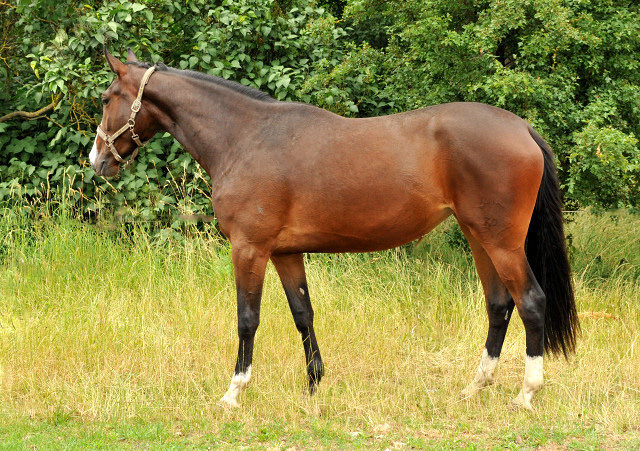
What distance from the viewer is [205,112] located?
483 centimetres

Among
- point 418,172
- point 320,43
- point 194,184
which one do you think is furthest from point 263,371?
point 320,43

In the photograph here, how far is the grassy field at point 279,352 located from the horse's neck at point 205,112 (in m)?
1.63

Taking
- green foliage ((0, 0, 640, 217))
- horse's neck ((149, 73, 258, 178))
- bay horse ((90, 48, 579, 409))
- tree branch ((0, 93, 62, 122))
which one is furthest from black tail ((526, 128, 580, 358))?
tree branch ((0, 93, 62, 122))

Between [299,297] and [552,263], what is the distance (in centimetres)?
180

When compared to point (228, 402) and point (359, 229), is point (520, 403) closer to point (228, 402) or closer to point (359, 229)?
point (359, 229)

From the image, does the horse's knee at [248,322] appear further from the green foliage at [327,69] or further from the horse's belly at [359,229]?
the green foliage at [327,69]

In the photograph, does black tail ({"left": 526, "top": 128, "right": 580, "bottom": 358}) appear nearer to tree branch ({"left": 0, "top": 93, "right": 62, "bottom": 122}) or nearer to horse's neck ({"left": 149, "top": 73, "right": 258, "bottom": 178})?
horse's neck ({"left": 149, "top": 73, "right": 258, "bottom": 178})

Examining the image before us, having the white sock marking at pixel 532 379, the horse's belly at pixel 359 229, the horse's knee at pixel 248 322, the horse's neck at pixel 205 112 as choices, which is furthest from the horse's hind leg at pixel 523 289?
the horse's neck at pixel 205 112

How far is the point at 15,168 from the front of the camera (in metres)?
7.92

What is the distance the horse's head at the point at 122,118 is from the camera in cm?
484

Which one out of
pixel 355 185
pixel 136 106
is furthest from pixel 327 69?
pixel 355 185

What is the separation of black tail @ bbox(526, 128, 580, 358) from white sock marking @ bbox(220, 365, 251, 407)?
2132mm

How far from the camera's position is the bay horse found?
14.4 feet

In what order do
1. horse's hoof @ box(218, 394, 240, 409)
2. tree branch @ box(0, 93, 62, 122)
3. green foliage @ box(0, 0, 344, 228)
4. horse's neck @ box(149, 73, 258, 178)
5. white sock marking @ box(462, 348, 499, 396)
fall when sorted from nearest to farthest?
horse's hoof @ box(218, 394, 240, 409), horse's neck @ box(149, 73, 258, 178), white sock marking @ box(462, 348, 499, 396), green foliage @ box(0, 0, 344, 228), tree branch @ box(0, 93, 62, 122)
